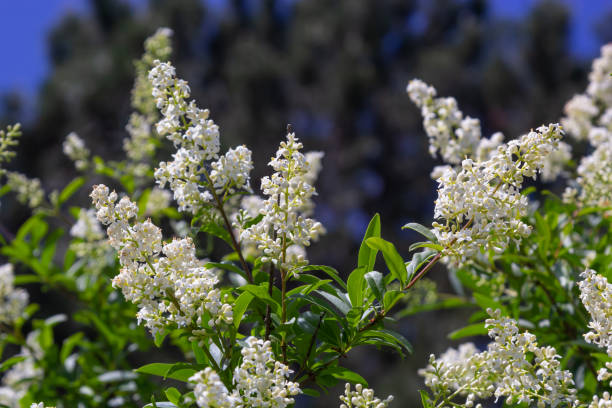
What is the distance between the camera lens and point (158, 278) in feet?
4.25

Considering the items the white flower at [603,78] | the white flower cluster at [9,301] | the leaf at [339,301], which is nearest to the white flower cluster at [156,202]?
the white flower cluster at [9,301]

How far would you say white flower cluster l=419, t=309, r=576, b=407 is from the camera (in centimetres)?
136

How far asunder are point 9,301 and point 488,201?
2.39 m

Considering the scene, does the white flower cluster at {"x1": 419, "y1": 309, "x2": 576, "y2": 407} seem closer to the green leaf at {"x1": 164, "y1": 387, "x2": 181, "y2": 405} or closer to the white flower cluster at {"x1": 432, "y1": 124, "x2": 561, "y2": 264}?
the white flower cluster at {"x1": 432, "y1": 124, "x2": 561, "y2": 264}

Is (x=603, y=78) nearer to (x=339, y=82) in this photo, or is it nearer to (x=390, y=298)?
(x=390, y=298)

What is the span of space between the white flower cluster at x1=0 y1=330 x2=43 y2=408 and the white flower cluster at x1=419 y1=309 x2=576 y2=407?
1.77 m

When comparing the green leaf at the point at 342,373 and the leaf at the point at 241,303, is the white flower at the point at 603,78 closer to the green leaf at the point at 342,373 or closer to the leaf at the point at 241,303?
the green leaf at the point at 342,373

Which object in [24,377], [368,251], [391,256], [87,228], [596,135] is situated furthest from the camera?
[87,228]

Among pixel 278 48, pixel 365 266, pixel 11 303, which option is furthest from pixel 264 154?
pixel 365 266

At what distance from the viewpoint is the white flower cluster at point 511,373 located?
136cm

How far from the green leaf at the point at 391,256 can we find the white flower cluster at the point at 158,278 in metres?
0.36

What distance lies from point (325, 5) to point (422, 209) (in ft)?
24.1

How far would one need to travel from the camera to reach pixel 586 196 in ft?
7.43

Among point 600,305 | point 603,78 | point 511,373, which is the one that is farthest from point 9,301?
point 603,78
